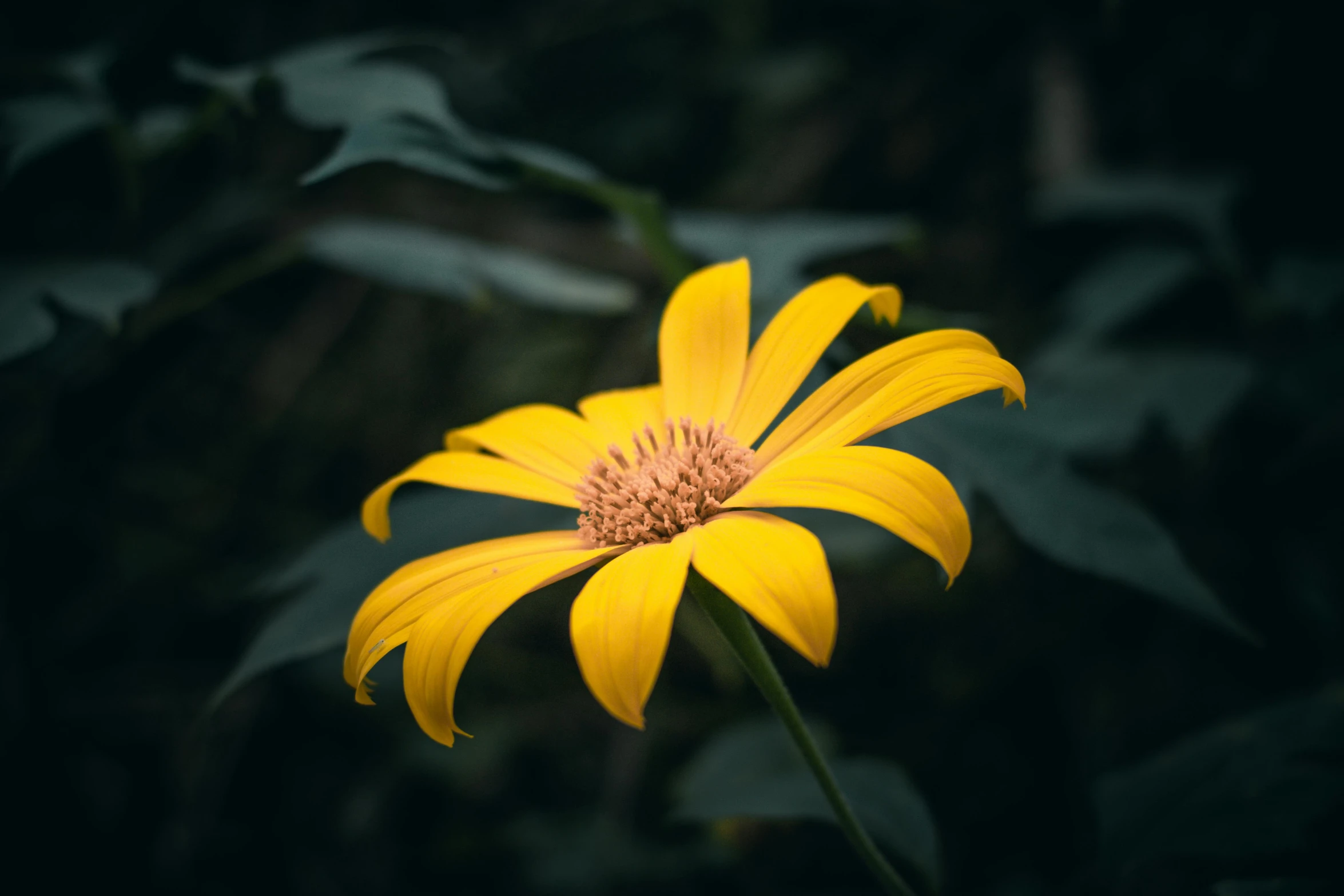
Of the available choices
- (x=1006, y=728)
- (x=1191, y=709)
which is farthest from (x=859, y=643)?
(x=1191, y=709)

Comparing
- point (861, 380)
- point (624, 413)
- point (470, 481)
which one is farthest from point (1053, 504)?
point (470, 481)

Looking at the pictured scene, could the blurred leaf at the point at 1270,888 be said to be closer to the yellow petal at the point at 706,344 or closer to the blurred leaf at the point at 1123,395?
the blurred leaf at the point at 1123,395

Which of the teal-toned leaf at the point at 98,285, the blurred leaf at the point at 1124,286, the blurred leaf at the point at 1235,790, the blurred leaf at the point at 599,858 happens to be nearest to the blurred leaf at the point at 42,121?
the teal-toned leaf at the point at 98,285

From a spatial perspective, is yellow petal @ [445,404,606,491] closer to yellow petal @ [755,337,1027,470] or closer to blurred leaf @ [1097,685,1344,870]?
yellow petal @ [755,337,1027,470]

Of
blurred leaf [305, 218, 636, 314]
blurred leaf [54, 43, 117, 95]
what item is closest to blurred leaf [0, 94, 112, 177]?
blurred leaf [54, 43, 117, 95]

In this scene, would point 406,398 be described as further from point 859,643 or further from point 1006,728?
point 1006,728
